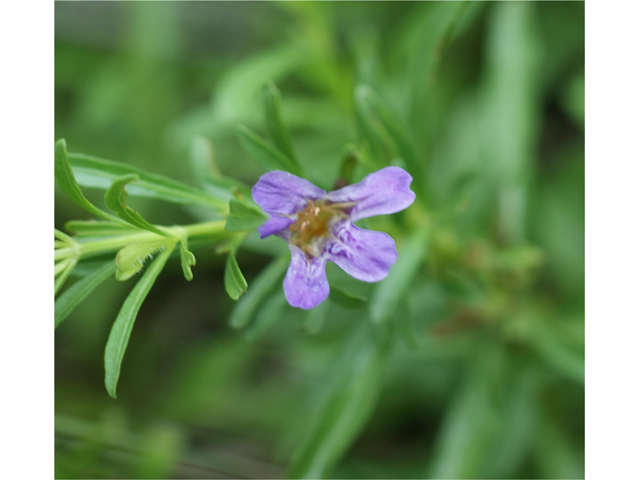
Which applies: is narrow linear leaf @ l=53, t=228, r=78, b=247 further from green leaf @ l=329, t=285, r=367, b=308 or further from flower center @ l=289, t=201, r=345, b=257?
green leaf @ l=329, t=285, r=367, b=308

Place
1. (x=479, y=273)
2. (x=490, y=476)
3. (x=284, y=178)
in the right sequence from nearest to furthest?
1. (x=284, y=178)
2. (x=479, y=273)
3. (x=490, y=476)

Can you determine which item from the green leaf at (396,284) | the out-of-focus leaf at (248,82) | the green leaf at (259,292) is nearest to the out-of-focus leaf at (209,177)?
the green leaf at (259,292)

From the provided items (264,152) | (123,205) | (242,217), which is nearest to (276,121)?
(264,152)

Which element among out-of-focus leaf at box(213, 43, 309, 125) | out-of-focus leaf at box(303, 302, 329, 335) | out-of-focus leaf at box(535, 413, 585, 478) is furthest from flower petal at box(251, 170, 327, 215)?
out-of-focus leaf at box(535, 413, 585, 478)

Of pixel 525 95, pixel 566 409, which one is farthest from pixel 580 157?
pixel 566 409

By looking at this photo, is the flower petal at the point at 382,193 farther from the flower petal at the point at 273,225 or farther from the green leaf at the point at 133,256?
the green leaf at the point at 133,256

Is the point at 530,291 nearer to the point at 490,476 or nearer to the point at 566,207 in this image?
the point at 566,207
